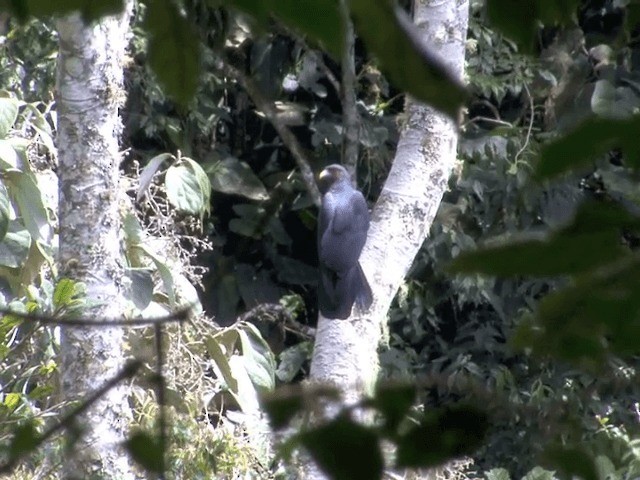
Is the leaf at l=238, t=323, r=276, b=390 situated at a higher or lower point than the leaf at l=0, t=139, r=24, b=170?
lower

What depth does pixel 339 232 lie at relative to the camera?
4.39 m

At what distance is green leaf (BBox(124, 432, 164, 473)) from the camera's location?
50cm

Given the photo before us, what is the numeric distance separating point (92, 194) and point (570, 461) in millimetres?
2433

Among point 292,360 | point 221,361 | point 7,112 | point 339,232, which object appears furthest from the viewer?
point 292,360

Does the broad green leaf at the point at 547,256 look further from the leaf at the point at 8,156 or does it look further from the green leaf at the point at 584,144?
the leaf at the point at 8,156

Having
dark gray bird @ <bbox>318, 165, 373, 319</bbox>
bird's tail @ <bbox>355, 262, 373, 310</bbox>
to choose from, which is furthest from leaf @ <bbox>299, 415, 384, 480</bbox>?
dark gray bird @ <bbox>318, 165, 373, 319</bbox>

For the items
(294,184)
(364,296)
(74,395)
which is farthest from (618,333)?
(294,184)

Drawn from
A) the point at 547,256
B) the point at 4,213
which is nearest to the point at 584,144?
the point at 547,256

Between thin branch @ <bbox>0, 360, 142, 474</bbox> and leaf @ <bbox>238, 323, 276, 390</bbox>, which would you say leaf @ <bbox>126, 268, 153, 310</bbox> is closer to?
leaf @ <bbox>238, 323, 276, 390</bbox>

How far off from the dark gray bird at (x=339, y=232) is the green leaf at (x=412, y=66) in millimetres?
3458

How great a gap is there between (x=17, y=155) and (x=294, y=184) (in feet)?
A: 6.88

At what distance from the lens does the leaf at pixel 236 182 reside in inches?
185

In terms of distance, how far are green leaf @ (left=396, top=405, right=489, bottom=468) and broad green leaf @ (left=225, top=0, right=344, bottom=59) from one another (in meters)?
0.15

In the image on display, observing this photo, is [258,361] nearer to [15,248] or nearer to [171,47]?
[15,248]
